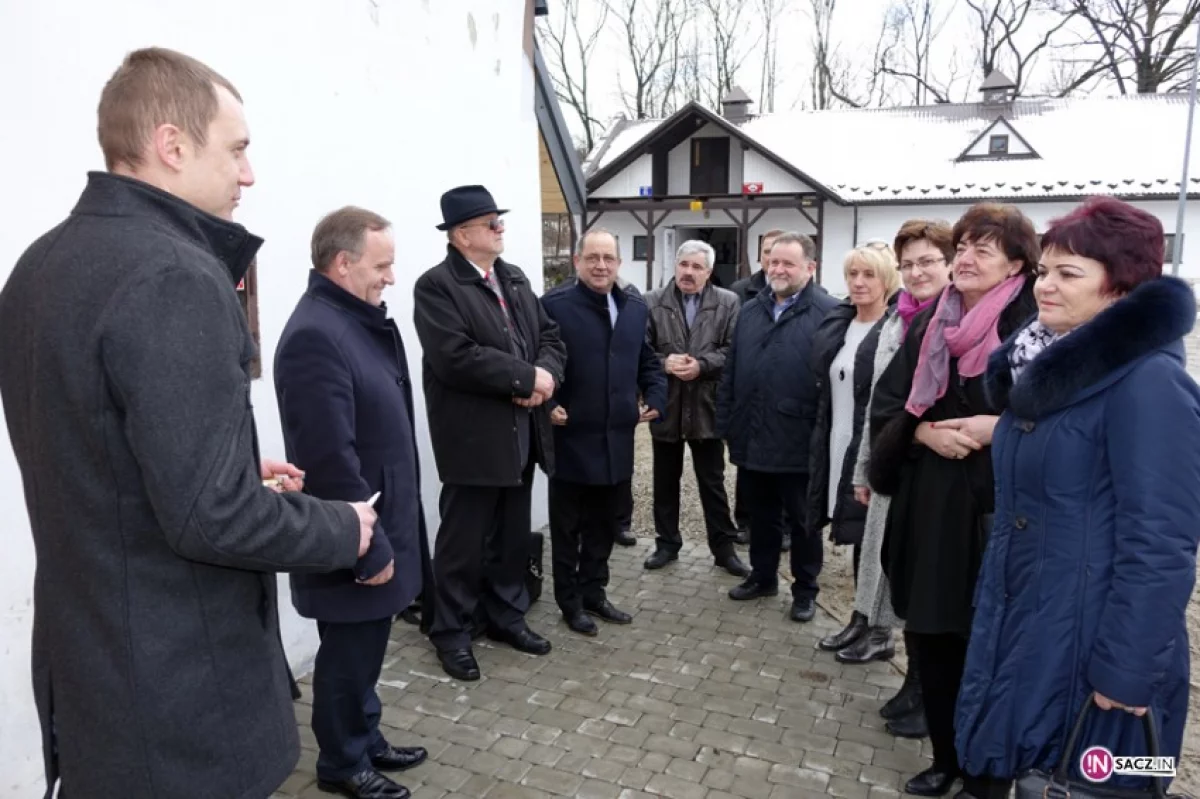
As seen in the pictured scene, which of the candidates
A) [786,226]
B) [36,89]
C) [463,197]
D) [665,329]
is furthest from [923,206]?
[36,89]

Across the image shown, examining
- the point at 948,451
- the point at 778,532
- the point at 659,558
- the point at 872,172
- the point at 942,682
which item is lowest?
the point at 659,558

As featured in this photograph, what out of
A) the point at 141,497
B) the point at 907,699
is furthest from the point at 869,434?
the point at 141,497

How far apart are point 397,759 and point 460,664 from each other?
2.58 ft

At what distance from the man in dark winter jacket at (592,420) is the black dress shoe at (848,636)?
3.41ft

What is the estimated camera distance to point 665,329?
529 cm

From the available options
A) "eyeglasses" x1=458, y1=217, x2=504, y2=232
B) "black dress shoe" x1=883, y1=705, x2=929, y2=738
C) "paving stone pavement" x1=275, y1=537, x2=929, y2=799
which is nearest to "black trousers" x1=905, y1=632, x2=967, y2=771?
"paving stone pavement" x1=275, y1=537, x2=929, y2=799

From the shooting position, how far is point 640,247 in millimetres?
26094

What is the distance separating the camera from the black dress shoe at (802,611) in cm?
460

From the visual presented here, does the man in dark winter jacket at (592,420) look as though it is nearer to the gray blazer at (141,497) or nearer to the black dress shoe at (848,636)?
the black dress shoe at (848,636)

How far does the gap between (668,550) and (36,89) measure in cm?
415

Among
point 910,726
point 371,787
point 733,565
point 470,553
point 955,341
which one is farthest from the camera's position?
point 733,565

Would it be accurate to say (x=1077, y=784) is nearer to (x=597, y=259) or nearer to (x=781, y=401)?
(x=781, y=401)

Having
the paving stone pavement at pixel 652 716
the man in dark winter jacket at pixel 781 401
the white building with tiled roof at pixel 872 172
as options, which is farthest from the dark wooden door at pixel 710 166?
the paving stone pavement at pixel 652 716

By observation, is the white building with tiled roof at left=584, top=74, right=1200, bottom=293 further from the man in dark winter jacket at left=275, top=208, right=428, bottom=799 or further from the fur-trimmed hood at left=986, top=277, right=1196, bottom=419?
the fur-trimmed hood at left=986, top=277, right=1196, bottom=419
